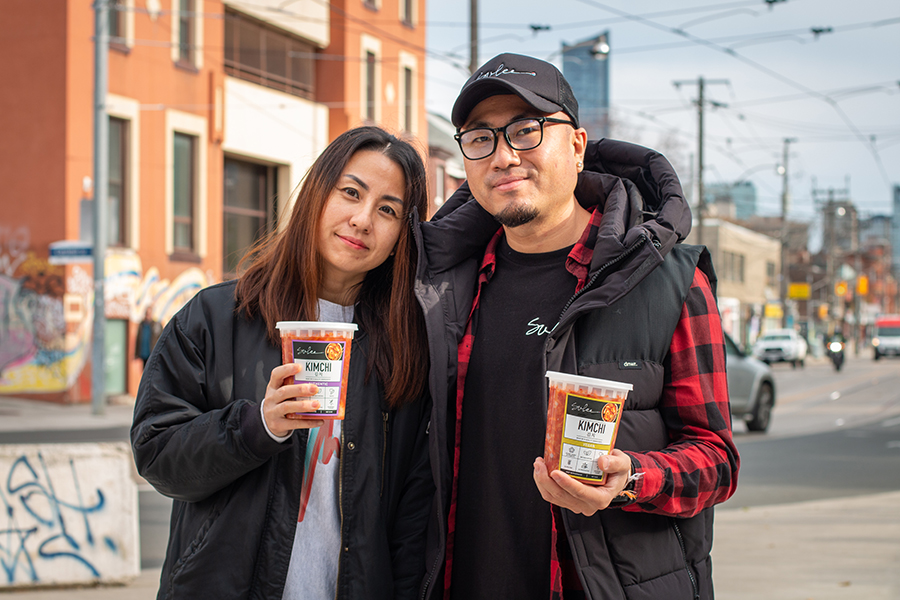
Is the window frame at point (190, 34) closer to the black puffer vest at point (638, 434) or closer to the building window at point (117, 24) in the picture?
the building window at point (117, 24)

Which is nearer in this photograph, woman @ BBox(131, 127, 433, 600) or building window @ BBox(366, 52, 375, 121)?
woman @ BBox(131, 127, 433, 600)

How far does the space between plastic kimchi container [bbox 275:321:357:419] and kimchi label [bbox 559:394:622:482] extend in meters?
0.65

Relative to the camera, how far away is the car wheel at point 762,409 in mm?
14688

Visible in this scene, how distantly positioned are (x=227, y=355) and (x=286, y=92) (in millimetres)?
25061

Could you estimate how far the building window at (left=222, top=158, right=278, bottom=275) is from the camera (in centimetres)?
2466

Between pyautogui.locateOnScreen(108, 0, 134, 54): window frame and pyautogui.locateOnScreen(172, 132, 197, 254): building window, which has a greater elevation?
pyautogui.locateOnScreen(108, 0, 134, 54): window frame

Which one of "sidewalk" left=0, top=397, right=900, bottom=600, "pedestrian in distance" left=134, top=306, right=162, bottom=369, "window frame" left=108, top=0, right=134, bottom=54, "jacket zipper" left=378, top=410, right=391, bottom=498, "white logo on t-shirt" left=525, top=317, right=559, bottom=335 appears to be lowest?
"sidewalk" left=0, top=397, right=900, bottom=600

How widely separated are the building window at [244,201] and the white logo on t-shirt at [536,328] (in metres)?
22.1

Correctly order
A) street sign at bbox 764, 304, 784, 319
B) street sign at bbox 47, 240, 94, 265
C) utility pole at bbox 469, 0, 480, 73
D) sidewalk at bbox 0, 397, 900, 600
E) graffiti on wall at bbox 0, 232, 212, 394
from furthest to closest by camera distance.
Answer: street sign at bbox 764, 304, 784, 319
graffiti on wall at bbox 0, 232, 212, 394
street sign at bbox 47, 240, 94, 265
utility pole at bbox 469, 0, 480, 73
sidewalk at bbox 0, 397, 900, 600

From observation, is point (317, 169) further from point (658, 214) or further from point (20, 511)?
point (20, 511)

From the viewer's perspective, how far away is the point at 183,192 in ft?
73.4

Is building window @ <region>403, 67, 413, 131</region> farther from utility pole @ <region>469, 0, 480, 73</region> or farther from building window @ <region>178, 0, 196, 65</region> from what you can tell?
utility pole @ <region>469, 0, 480, 73</region>

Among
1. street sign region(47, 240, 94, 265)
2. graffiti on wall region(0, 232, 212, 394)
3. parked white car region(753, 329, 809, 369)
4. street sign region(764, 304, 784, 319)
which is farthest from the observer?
street sign region(764, 304, 784, 319)

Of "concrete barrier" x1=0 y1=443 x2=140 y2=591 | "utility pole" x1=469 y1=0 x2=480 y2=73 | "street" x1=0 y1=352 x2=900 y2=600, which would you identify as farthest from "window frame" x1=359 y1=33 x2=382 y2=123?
"concrete barrier" x1=0 y1=443 x2=140 y2=591
